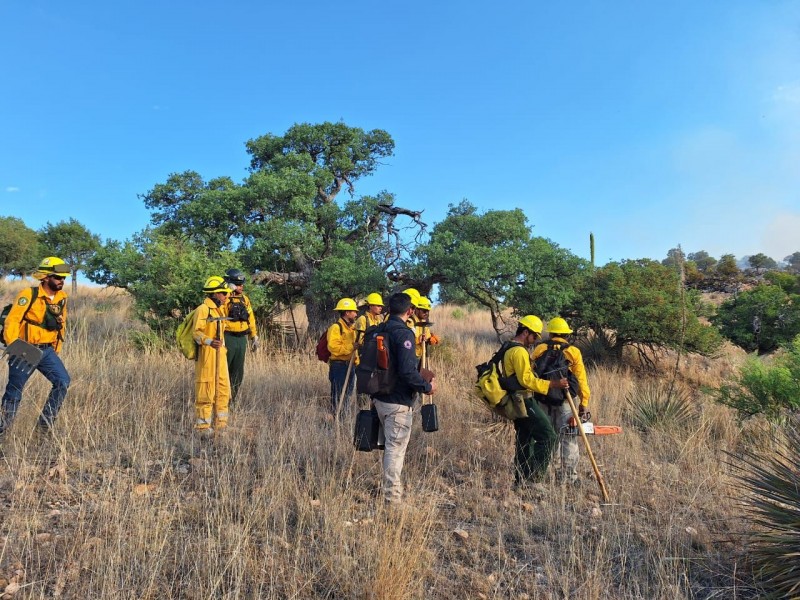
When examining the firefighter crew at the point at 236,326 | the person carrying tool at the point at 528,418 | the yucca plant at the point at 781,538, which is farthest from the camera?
the firefighter crew at the point at 236,326

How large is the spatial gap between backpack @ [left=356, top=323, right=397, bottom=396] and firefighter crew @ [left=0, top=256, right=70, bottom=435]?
3300 mm

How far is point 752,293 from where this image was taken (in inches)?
600

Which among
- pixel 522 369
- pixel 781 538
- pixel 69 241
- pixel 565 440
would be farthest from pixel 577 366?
pixel 69 241

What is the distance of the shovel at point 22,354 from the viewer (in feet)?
15.9

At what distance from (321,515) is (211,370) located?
2.73m

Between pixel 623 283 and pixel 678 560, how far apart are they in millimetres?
10493

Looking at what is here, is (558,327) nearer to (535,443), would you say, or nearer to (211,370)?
(535,443)

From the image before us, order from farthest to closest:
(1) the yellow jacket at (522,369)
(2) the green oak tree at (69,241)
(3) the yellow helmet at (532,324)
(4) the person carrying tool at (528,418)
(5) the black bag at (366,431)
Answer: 1. (2) the green oak tree at (69,241)
2. (3) the yellow helmet at (532,324)
3. (4) the person carrying tool at (528,418)
4. (1) the yellow jacket at (522,369)
5. (5) the black bag at (366,431)

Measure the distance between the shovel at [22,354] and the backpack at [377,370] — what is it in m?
3.31

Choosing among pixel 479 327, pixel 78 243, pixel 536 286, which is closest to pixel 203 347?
pixel 536 286

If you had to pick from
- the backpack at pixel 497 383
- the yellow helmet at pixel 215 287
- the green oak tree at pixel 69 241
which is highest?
the green oak tree at pixel 69 241

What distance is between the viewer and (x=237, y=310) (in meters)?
6.76

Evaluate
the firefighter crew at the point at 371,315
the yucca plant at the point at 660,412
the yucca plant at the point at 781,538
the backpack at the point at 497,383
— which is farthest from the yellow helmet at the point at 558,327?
the yucca plant at the point at 660,412

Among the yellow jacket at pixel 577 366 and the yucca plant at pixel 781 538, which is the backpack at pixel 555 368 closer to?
the yellow jacket at pixel 577 366
